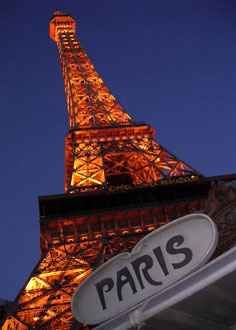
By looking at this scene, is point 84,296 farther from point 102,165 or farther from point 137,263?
point 102,165

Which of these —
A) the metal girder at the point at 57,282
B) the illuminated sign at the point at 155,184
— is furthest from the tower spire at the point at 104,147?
the metal girder at the point at 57,282

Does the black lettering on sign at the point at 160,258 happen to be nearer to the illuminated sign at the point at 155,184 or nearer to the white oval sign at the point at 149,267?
the white oval sign at the point at 149,267

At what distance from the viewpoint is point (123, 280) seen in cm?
577

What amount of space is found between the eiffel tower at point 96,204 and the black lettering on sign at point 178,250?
40.2ft

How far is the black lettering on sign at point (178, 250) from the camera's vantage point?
5.49 meters

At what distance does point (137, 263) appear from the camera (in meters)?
5.77

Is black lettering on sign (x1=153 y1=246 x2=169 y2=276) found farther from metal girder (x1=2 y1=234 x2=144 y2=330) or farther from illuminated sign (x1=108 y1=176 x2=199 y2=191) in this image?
illuminated sign (x1=108 y1=176 x2=199 y2=191)

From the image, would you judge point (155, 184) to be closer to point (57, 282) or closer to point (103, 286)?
point (57, 282)

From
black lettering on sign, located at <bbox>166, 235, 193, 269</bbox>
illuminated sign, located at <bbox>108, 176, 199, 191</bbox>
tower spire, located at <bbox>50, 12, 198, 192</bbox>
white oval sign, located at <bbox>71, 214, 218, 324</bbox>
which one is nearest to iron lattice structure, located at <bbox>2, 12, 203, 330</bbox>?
tower spire, located at <bbox>50, 12, 198, 192</bbox>

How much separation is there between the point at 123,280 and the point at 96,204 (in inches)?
902

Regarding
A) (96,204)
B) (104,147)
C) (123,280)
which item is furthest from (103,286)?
(104,147)

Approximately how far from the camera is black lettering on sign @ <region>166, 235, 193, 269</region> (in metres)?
5.49

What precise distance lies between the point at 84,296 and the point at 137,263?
103 cm

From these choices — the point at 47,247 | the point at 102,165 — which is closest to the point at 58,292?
the point at 47,247
